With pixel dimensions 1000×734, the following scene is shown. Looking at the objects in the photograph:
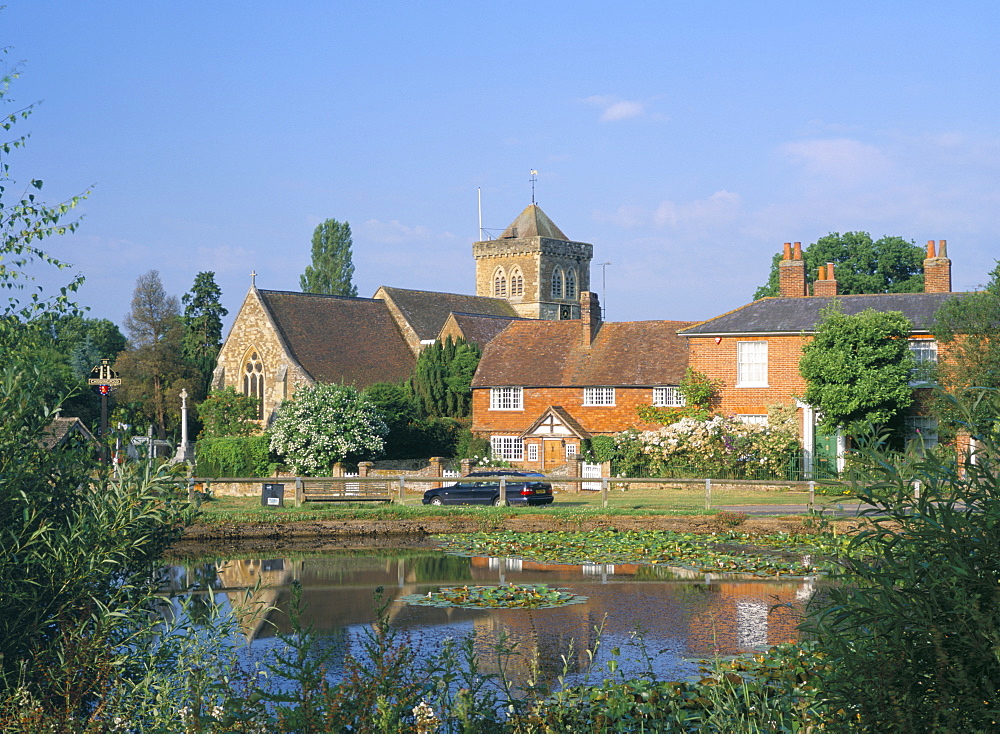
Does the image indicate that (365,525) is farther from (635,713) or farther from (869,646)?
(869,646)

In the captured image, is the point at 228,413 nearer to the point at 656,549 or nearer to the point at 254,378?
the point at 254,378

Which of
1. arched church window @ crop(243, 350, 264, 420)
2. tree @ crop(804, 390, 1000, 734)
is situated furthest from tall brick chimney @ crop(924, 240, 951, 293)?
tree @ crop(804, 390, 1000, 734)

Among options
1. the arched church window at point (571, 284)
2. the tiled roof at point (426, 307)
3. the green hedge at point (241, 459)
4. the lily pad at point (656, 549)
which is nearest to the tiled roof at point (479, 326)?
the tiled roof at point (426, 307)

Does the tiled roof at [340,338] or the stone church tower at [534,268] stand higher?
the stone church tower at [534,268]

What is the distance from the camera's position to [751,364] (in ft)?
131

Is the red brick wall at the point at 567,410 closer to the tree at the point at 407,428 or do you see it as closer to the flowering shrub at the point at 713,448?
the tree at the point at 407,428

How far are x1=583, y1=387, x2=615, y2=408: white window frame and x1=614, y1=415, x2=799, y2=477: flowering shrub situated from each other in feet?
17.0

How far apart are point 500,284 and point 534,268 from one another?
12.7ft

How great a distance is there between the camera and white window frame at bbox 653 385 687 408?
43281mm

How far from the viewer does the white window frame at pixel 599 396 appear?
147ft

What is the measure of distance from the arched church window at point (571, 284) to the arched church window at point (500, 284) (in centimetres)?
560

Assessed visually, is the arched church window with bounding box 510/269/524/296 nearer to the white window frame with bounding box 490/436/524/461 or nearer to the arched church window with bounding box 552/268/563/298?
the arched church window with bounding box 552/268/563/298

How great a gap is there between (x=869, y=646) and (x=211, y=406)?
160 feet

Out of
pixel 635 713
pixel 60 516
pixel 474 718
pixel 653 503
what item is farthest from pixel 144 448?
pixel 653 503
